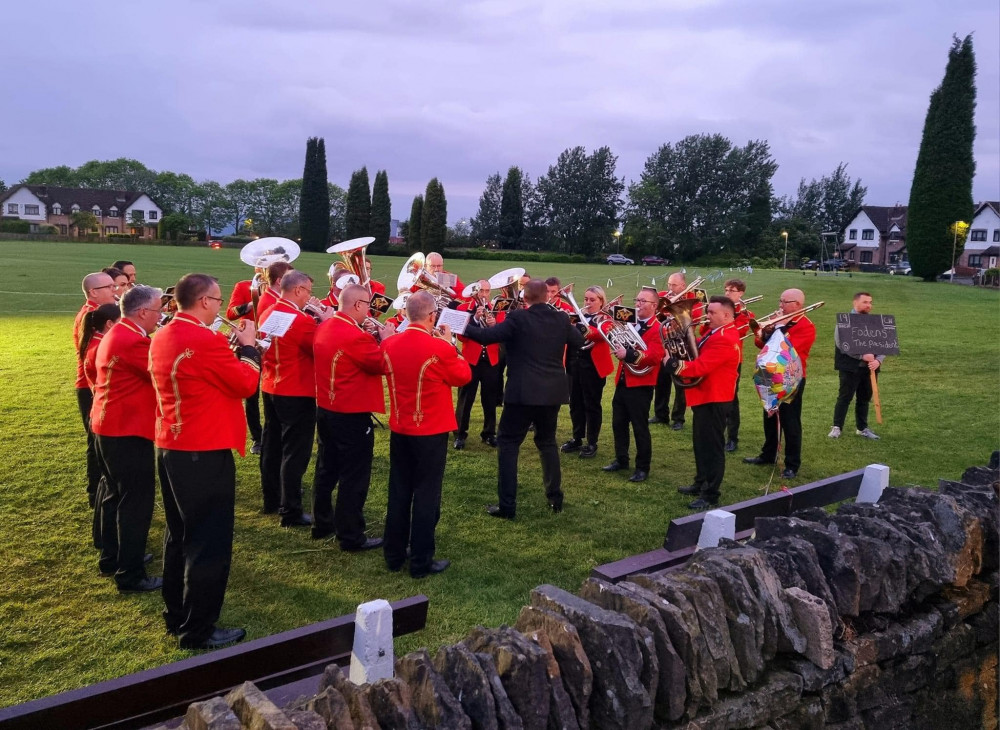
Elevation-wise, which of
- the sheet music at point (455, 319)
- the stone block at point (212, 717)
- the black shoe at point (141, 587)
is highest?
the sheet music at point (455, 319)

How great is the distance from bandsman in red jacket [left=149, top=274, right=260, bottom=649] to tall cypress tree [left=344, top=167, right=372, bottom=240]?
65509 mm

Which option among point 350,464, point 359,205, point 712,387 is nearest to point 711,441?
point 712,387

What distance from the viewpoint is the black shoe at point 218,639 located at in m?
4.68

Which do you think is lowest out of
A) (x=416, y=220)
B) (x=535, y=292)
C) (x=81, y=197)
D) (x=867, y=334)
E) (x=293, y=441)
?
(x=293, y=441)

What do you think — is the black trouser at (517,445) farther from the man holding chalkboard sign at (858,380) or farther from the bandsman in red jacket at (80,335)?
the man holding chalkboard sign at (858,380)

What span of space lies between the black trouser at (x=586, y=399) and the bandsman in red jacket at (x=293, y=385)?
4012mm

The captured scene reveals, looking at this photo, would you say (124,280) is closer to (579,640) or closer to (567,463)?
(567,463)

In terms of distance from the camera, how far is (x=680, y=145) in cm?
7238

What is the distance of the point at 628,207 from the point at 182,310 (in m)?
75.7

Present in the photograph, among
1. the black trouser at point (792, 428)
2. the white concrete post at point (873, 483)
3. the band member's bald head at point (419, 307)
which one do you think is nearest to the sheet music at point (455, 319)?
the band member's bald head at point (419, 307)

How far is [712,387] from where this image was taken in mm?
7379

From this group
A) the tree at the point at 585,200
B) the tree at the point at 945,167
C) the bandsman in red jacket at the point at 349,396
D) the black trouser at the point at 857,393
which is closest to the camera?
the bandsman in red jacket at the point at 349,396

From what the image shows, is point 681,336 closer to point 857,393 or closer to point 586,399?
point 586,399

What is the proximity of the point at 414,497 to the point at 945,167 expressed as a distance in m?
43.5
